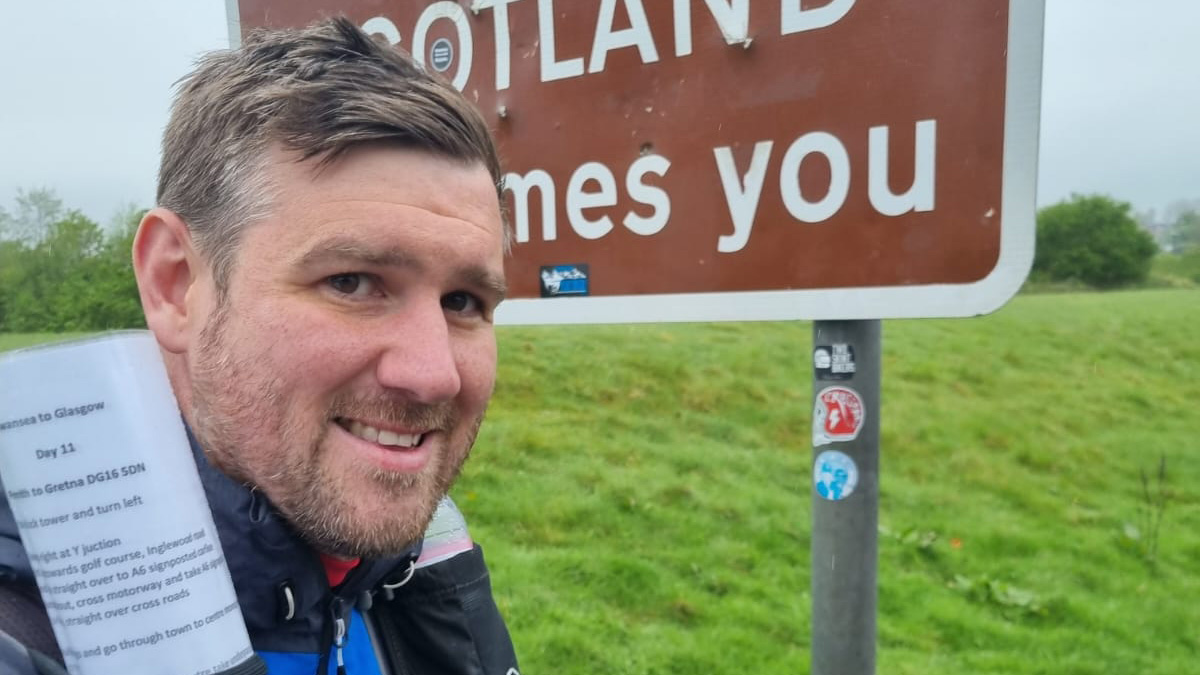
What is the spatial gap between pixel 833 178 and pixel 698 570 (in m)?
2.98

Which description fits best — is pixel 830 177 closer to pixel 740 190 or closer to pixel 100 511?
pixel 740 190

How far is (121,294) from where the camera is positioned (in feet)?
20.2

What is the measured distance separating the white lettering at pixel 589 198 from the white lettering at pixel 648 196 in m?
0.05

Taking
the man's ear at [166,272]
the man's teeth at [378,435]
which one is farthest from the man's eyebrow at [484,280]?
the man's ear at [166,272]

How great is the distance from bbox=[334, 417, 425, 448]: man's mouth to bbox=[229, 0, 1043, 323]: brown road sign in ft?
3.00

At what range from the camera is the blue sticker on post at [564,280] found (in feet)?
7.05

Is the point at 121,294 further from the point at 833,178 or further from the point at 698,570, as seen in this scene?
the point at 833,178

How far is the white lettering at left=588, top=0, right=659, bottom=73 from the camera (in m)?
2.04

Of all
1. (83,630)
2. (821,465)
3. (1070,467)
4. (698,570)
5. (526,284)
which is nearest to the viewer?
(83,630)

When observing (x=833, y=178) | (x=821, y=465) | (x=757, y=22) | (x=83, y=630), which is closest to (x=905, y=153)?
(x=833, y=178)

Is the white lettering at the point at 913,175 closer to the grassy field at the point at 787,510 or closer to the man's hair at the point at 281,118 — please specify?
the man's hair at the point at 281,118

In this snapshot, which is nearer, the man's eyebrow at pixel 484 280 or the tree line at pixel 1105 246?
the man's eyebrow at pixel 484 280

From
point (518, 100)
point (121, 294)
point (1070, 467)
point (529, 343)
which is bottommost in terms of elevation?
point (1070, 467)

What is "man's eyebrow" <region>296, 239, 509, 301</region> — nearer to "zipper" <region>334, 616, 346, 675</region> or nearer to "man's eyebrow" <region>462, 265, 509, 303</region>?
"man's eyebrow" <region>462, 265, 509, 303</region>
